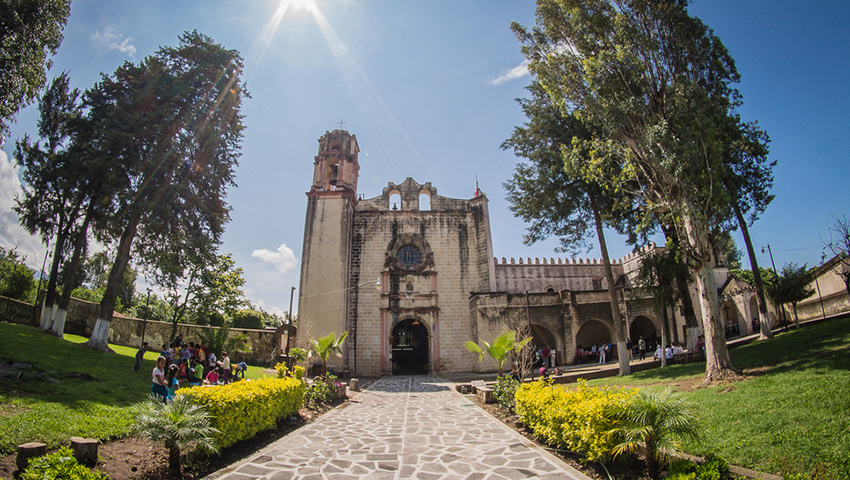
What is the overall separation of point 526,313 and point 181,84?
20.0m

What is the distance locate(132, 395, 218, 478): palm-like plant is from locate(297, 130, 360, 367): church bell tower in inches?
577

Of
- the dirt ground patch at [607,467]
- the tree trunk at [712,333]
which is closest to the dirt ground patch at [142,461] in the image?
the dirt ground patch at [607,467]

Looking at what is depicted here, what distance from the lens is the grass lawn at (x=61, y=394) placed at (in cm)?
513

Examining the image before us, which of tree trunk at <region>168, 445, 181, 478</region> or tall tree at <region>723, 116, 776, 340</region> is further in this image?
tall tree at <region>723, 116, 776, 340</region>

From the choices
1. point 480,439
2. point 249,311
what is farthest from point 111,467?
point 249,311

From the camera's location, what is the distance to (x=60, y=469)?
3.57 m

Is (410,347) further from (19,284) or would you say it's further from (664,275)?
(19,284)

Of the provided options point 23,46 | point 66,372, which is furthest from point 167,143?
point 66,372

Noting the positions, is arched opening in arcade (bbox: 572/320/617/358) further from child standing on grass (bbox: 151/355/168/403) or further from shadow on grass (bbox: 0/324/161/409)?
child standing on grass (bbox: 151/355/168/403)

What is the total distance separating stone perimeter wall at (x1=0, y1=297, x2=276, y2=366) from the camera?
730 inches

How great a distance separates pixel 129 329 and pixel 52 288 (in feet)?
16.0

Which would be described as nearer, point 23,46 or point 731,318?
point 23,46

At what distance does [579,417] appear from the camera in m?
5.13

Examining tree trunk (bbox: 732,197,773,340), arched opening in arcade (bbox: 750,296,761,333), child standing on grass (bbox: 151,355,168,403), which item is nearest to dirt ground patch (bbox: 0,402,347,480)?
child standing on grass (bbox: 151,355,168,403)
